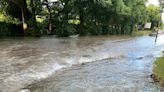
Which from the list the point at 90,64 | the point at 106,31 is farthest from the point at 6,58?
the point at 106,31

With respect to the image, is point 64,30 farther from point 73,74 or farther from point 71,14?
point 73,74

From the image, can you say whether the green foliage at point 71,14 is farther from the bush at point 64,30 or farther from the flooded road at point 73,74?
the flooded road at point 73,74

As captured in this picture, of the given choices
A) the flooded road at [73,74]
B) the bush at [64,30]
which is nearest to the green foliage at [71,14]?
the bush at [64,30]

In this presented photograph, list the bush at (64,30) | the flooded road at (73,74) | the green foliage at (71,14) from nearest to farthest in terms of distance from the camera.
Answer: the flooded road at (73,74) → the green foliage at (71,14) → the bush at (64,30)

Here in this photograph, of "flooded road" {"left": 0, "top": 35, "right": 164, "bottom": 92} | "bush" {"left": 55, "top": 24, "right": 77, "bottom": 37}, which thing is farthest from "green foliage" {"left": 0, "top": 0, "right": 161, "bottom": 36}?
"flooded road" {"left": 0, "top": 35, "right": 164, "bottom": 92}

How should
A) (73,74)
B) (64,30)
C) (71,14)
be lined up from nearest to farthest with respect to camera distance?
(73,74)
(64,30)
(71,14)

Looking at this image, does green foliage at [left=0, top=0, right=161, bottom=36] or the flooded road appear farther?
green foliage at [left=0, top=0, right=161, bottom=36]

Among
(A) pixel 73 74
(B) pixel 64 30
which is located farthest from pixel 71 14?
(A) pixel 73 74

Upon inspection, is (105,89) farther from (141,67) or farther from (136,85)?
(141,67)

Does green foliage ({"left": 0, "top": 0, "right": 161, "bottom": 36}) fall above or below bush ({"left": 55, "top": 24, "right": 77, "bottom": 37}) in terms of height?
above

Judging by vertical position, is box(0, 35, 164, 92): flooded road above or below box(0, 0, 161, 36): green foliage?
below

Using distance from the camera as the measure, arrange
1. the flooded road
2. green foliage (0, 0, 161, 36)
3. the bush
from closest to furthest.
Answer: the flooded road < green foliage (0, 0, 161, 36) < the bush

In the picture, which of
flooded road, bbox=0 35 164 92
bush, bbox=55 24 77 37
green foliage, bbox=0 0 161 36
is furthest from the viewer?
bush, bbox=55 24 77 37

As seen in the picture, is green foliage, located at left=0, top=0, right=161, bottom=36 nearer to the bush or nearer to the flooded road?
the bush
